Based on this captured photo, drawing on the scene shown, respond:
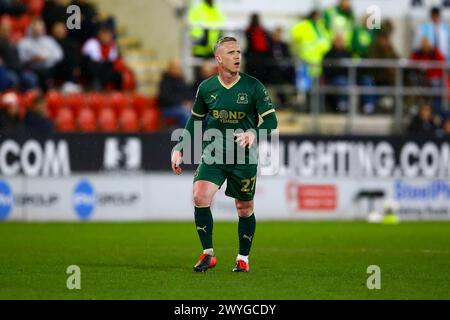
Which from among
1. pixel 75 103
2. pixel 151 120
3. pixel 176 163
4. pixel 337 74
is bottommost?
pixel 176 163

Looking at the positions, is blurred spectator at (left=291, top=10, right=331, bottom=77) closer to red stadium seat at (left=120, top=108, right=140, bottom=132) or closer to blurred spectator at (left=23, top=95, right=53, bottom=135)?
red stadium seat at (left=120, top=108, right=140, bottom=132)

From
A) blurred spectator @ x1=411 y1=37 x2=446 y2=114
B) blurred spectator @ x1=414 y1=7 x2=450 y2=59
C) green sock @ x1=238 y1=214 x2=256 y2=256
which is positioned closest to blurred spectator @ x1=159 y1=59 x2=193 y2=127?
blurred spectator @ x1=411 y1=37 x2=446 y2=114

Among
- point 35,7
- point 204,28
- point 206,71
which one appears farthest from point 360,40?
point 35,7

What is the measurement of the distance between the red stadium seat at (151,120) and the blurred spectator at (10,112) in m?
2.89

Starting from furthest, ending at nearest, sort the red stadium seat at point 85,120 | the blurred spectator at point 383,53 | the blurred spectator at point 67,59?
the blurred spectator at point 383,53 < the blurred spectator at point 67,59 < the red stadium seat at point 85,120

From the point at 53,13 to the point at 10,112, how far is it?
136 inches

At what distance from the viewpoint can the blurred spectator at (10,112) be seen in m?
21.9

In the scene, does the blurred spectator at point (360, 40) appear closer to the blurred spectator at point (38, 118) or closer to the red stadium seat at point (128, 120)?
the red stadium seat at point (128, 120)

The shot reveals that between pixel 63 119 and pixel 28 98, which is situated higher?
pixel 28 98

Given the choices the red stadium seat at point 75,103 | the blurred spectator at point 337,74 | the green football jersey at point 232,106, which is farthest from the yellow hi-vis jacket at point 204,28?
the green football jersey at point 232,106

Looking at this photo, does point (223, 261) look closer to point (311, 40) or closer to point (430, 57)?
point (311, 40)

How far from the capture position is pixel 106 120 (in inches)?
918

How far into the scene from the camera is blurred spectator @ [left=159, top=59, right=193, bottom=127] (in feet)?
78.0
